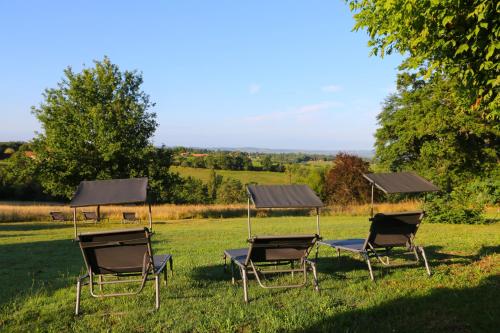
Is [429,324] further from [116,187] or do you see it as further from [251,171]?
[251,171]

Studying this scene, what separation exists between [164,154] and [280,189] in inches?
1050

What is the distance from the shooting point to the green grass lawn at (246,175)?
57812 millimetres

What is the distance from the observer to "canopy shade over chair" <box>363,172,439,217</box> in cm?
765

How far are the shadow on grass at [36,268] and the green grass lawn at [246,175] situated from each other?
45.7 meters

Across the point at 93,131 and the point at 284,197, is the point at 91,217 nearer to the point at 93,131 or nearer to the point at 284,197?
the point at 93,131

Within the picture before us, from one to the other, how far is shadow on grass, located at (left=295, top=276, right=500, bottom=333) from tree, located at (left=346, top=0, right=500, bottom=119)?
98.3 inches

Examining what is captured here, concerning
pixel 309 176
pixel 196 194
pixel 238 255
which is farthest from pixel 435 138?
pixel 196 194

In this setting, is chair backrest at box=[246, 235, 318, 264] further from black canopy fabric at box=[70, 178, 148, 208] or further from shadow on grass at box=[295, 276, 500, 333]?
black canopy fabric at box=[70, 178, 148, 208]

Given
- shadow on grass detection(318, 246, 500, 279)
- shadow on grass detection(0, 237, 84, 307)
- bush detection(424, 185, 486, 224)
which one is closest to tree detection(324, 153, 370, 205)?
bush detection(424, 185, 486, 224)

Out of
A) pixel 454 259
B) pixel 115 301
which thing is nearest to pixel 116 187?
pixel 115 301

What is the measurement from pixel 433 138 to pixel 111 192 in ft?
90.3

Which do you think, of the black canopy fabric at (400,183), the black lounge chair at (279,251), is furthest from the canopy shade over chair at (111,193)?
the black canopy fabric at (400,183)

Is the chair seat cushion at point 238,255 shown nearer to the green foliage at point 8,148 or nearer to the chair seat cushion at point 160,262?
the chair seat cushion at point 160,262

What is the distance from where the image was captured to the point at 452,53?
5688 millimetres
